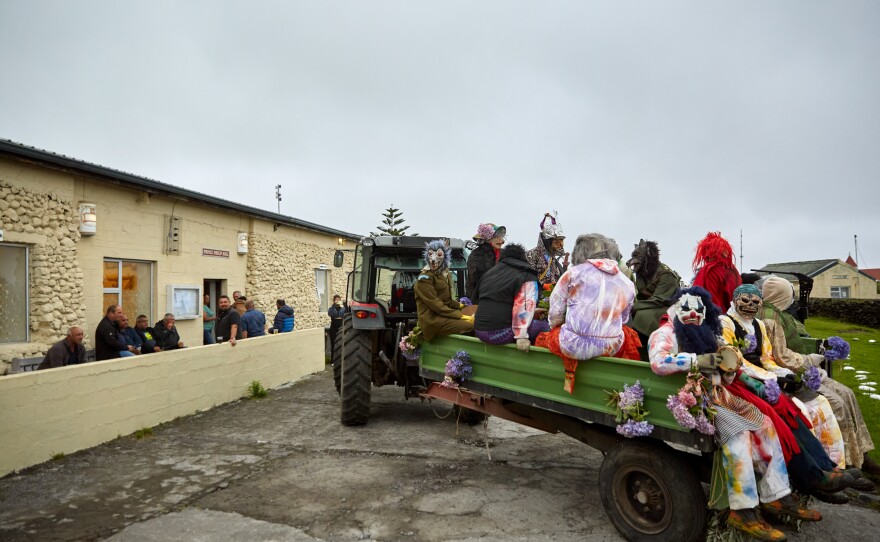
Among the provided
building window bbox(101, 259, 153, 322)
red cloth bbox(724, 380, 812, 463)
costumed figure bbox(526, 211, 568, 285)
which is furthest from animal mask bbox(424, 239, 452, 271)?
building window bbox(101, 259, 153, 322)

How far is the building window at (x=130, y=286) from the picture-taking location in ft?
30.5

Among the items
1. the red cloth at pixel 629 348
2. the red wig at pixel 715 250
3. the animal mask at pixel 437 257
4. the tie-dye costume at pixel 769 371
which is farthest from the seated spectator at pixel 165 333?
the tie-dye costume at pixel 769 371

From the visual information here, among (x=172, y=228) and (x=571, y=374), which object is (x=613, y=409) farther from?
(x=172, y=228)

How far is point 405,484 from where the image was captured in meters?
4.60

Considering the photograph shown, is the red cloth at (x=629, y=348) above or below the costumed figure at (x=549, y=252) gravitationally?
below

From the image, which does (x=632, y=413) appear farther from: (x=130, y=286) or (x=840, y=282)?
(x=840, y=282)

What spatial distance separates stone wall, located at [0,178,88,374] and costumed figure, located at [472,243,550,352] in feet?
22.3

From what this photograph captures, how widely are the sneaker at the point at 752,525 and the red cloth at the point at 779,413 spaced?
0.43m

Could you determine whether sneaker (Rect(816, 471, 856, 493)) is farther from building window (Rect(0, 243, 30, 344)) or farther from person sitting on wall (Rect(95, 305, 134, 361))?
building window (Rect(0, 243, 30, 344))

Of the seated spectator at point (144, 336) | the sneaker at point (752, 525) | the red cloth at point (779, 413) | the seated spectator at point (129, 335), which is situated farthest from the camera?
the seated spectator at point (144, 336)

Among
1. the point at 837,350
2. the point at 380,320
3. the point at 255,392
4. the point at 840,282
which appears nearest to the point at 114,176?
the point at 255,392

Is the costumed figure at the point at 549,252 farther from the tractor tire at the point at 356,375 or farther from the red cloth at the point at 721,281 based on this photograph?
the tractor tire at the point at 356,375

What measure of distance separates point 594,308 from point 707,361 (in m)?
0.84

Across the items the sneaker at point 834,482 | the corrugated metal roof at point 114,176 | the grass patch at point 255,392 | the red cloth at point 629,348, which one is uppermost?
the corrugated metal roof at point 114,176
